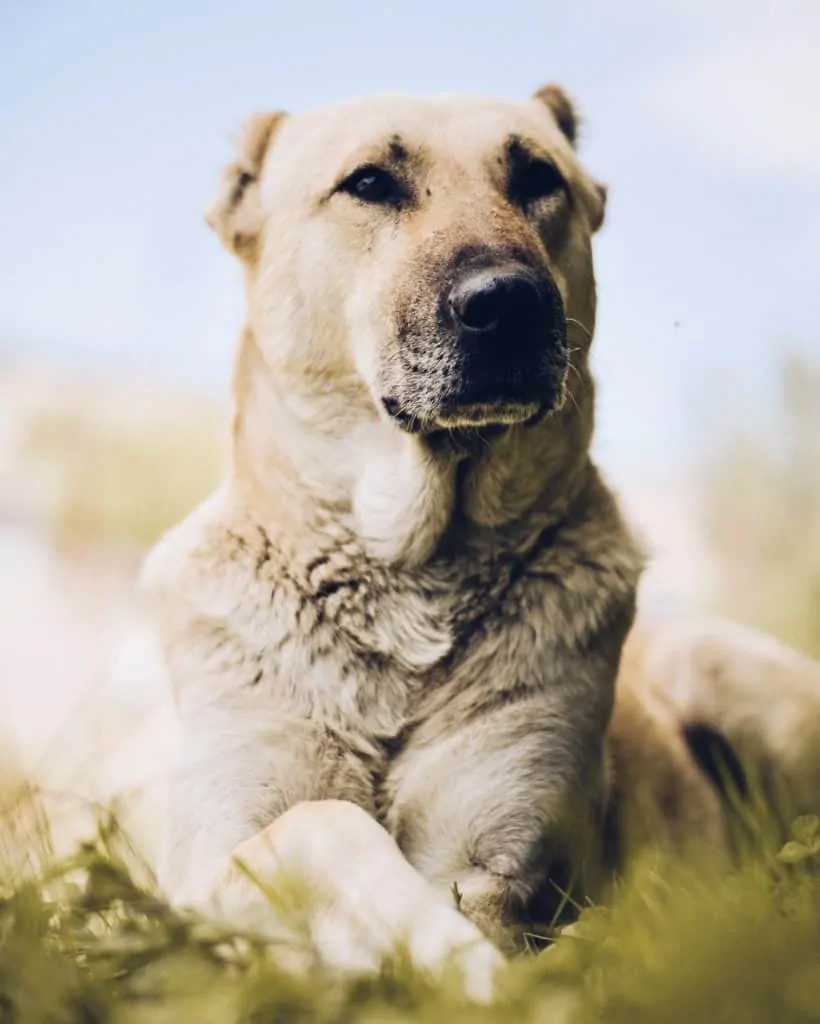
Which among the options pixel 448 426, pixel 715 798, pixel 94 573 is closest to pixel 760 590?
pixel 715 798

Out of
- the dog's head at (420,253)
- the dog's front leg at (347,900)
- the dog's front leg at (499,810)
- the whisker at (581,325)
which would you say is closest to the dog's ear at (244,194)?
the dog's head at (420,253)

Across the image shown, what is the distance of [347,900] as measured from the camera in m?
1.54

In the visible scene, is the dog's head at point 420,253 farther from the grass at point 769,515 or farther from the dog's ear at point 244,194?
the grass at point 769,515

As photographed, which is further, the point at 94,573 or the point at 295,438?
the point at 94,573

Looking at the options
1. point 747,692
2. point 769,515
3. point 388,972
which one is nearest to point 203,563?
point 388,972

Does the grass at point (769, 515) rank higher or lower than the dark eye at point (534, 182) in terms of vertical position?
lower

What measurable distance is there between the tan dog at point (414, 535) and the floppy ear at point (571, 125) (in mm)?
170

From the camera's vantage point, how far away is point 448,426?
206cm

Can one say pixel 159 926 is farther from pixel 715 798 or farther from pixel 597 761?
pixel 715 798

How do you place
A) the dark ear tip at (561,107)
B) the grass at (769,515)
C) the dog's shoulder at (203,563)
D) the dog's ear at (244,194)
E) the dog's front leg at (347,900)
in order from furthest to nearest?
the grass at (769,515), the dark ear tip at (561,107), the dog's ear at (244,194), the dog's shoulder at (203,563), the dog's front leg at (347,900)

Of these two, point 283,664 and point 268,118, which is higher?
point 268,118

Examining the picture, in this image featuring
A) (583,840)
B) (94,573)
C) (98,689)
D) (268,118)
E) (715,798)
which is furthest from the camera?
(94,573)

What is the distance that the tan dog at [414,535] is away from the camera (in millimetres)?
1996

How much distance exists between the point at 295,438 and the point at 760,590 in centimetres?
343
